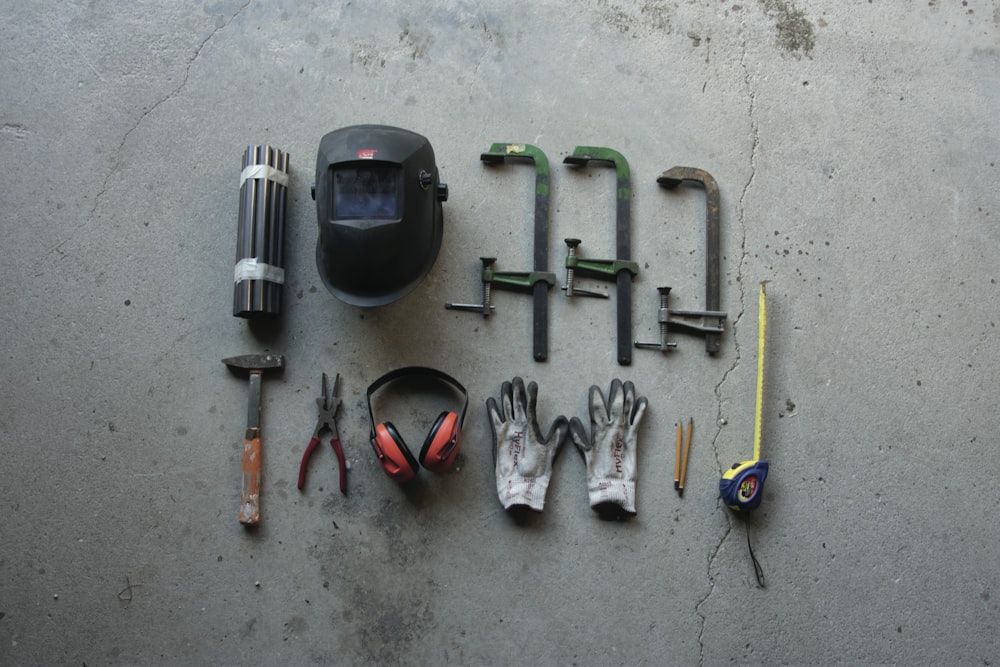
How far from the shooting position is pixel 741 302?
2.14m

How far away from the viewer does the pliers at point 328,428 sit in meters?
1.98

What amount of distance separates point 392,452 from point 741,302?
110 cm

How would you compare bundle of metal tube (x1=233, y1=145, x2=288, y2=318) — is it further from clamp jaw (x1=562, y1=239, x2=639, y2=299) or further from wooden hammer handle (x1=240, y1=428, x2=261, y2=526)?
clamp jaw (x1=562, y1=239, x2=639, y2=299)

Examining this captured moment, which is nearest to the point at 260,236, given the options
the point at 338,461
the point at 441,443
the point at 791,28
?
the point at 338,461

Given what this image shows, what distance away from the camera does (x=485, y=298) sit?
2.08 meters

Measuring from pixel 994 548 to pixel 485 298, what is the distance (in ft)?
5.34

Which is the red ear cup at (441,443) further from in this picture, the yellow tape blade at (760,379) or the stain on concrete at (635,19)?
the stain on concrete at (635,19)

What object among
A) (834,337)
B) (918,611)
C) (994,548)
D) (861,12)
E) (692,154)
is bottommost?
(918,611)

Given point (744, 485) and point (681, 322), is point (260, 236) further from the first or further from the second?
point (744, 485)

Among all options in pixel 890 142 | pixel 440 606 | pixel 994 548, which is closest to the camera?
pixel 440 606

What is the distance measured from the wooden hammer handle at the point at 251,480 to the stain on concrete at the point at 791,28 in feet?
6.51

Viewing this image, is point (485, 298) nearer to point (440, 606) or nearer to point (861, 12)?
point (440, 606)

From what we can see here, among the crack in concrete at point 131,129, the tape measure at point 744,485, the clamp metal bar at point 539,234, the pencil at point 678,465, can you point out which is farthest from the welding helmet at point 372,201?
the tape measure at point 744,485

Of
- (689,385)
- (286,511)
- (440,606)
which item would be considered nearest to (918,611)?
(689,385)
